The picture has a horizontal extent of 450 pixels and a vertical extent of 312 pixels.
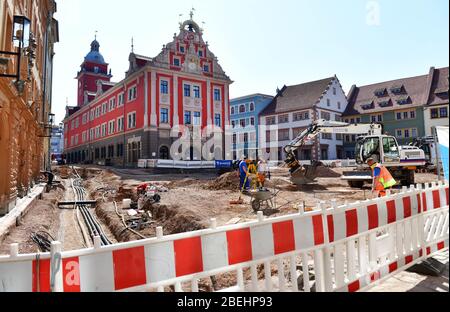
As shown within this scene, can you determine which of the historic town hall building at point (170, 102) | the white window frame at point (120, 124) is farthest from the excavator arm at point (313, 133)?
the white window frame at point (120, 124)

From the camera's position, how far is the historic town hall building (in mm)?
34281

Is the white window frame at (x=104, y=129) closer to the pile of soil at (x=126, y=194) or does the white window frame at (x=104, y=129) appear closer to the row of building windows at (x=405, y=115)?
the pile of soil at (x=126, y=194)

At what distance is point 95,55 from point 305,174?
55.7m

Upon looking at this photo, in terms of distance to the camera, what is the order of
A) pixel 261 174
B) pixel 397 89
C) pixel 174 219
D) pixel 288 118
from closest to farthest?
pixel 174 219
pixel 261 174
pixel 397 89
pixel 288 118

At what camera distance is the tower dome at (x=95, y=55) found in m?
59.4

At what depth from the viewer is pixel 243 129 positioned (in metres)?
54.8

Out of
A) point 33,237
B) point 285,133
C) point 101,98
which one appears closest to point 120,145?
point 101,98

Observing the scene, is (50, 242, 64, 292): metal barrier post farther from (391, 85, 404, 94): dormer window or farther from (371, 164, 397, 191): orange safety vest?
(391, 85, 404, 94): dormer window

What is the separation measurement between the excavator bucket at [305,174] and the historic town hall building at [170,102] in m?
20.0

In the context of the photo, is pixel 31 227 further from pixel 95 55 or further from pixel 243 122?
pixel 95 55

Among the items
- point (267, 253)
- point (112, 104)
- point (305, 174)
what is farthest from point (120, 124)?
point (267, 253)

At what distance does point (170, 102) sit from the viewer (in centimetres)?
3531
